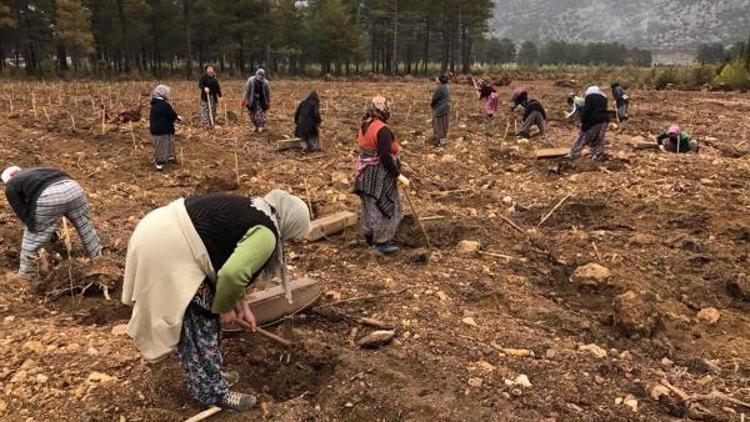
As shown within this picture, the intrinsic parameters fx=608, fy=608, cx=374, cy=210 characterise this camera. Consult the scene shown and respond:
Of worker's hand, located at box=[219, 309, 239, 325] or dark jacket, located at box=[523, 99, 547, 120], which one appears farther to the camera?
dark jacket, located at box=[523, 99, 547, 120]

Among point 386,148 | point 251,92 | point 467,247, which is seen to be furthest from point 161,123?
point 467,247

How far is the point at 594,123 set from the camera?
10.6 metres

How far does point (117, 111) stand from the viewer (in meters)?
13.4

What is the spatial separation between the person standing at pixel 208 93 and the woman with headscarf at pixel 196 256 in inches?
387

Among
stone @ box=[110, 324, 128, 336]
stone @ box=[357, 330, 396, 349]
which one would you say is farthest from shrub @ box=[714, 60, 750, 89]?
stone @ box=[110, 324, 128, 336]

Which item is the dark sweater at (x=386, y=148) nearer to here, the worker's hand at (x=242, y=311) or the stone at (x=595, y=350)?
the stone at (x=595, y=350)

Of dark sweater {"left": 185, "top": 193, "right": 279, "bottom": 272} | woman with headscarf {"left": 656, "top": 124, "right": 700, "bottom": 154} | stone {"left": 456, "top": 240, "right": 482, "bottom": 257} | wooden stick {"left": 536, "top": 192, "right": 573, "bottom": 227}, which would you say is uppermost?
dark sweater {"left": 185, "top": 193, "right": 279, "bottom": 272}

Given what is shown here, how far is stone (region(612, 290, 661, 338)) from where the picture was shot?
15.7ft

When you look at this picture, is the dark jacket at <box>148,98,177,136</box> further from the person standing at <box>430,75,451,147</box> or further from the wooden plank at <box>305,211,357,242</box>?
the person standing at <box>430,75,451,147</box>

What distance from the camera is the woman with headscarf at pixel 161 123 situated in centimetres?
969

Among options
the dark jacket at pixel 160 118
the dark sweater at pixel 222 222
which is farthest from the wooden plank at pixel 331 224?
the dark jacket at pixel 160 118

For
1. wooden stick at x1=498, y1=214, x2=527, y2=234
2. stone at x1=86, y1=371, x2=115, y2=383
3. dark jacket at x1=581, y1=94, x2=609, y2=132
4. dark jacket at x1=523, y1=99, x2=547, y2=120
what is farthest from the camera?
dark jacket at x1=523, y1=99, x2=547, y2=120

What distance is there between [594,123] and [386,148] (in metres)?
5.92

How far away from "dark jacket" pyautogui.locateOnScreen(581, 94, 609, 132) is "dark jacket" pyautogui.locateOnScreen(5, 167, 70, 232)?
8.45 metres
